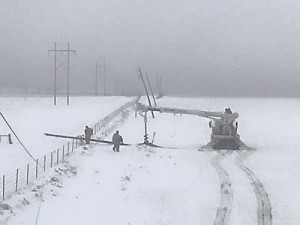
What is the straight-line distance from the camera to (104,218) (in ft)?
59.1

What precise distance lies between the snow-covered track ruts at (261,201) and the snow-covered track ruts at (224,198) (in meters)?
1.05

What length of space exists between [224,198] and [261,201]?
1.45m

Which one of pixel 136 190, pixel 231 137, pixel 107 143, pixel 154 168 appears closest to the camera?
pixel 136 190

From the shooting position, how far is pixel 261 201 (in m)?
21.0

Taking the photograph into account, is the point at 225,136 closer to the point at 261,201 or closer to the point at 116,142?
the point at 116,142

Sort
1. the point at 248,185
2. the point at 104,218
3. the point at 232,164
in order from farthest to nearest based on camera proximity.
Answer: the point at 232,164
the point at 248,185
the point at 104,218

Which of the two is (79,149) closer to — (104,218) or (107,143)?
(107,143)

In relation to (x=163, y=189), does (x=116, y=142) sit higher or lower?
higher

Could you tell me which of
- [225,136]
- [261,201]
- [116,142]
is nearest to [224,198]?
[261,201]

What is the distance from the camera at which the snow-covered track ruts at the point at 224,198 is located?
1820 centimetres

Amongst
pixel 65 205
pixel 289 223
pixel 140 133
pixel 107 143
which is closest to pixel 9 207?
pixel 65 205

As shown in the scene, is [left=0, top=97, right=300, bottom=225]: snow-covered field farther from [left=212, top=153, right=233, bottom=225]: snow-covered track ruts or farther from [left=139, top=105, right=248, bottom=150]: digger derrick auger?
[left=139, top=105, right=248, bottom=150]: digger derrick auger

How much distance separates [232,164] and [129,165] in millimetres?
6443

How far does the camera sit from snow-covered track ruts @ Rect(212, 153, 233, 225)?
18203 mm
